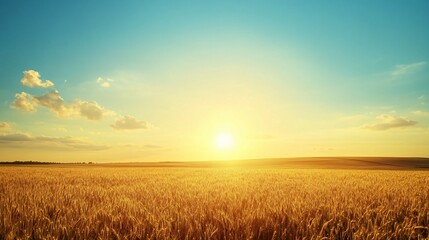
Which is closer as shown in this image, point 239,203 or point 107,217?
point 107,217

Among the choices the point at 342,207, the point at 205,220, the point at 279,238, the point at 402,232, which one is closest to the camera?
the point at 279,238

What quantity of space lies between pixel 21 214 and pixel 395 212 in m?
5.96

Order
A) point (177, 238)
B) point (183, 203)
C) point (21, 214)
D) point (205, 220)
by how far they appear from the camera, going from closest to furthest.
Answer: point (177, 238) → point (205, 220) → point (21, 214) → point (183, 203)

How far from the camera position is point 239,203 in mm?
4469

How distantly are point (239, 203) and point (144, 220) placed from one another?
1865 millimetres

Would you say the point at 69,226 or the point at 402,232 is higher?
the point at 69,226

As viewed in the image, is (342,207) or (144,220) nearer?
(144,220)

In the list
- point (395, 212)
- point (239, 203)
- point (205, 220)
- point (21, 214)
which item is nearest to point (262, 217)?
point (205, 220)

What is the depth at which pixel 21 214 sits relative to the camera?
3.68 m

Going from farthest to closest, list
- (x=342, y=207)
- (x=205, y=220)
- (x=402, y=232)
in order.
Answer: (x=342, y=207) < (x=205, y=220) < (x=402, y=232)

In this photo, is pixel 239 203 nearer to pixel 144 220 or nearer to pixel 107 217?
pixel 144 220

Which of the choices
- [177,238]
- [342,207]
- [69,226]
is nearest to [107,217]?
[69,226]

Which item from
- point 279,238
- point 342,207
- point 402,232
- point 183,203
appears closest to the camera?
point 279,238

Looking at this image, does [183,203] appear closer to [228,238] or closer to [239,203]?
[239,203]
